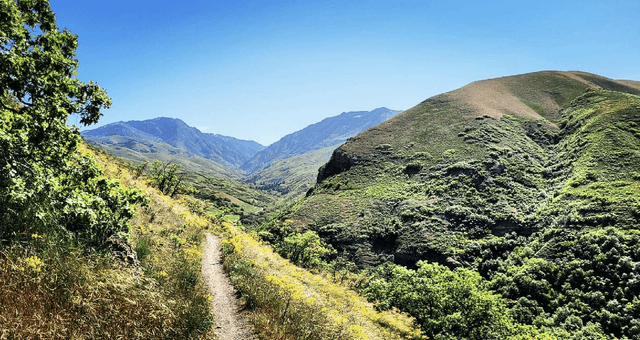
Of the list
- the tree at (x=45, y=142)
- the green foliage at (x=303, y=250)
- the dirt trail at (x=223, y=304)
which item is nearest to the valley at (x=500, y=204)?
the green foliage at (x=303, y=250)

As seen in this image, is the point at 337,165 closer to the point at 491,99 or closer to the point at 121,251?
the point at 491,99

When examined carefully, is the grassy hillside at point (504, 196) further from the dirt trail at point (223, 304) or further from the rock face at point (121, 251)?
the rock face at point (121, 251)

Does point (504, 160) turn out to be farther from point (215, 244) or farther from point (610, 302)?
point (215, 244)

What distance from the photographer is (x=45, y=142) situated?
5836 mm

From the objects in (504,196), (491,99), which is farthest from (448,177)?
(491,99)

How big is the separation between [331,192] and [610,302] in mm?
52211

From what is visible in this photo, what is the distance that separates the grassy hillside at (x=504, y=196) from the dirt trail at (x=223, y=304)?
64.9 ft

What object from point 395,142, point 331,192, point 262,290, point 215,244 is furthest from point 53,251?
point 395,142

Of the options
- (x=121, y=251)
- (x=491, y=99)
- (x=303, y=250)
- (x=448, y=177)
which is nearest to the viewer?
(x=121, y=251)

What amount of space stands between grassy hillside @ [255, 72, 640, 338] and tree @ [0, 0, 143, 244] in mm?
27195

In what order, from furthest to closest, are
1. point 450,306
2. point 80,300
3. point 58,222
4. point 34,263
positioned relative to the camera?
1. point 450,306
2. point 58,222
3. point 80,300
4. point 34,263

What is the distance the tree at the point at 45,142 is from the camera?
5000 mm

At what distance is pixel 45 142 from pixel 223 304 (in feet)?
25.6

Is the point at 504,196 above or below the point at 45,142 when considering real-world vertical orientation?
below
